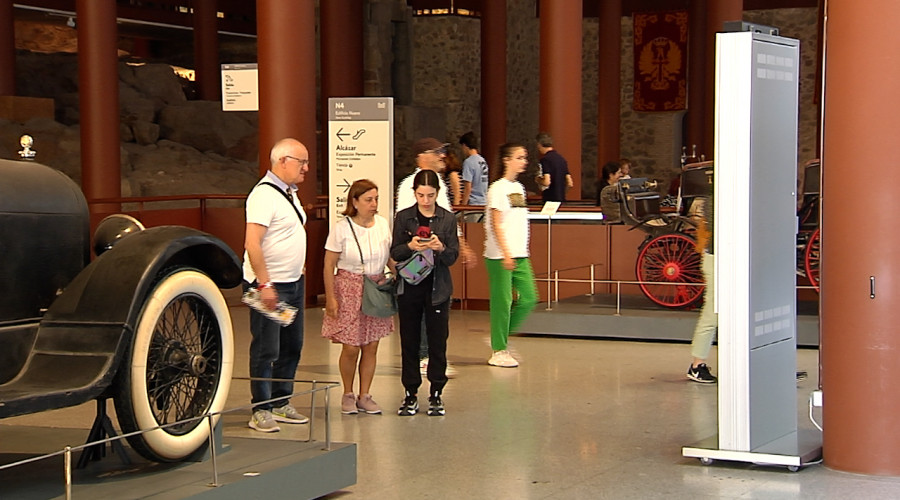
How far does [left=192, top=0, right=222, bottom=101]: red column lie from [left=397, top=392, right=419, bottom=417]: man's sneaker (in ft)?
53.6

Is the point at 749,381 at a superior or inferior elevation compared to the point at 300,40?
Result: inferior

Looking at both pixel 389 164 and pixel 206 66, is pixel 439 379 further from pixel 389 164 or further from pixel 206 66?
pixel 206 66

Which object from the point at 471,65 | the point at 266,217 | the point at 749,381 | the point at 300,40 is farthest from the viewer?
the point at 471,65

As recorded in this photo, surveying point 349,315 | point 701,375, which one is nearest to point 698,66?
point 701,375

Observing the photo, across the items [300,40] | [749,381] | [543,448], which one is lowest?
[543,448]

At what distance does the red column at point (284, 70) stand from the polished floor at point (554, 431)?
265 centimetres

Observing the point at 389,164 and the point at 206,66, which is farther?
the point at 206,66

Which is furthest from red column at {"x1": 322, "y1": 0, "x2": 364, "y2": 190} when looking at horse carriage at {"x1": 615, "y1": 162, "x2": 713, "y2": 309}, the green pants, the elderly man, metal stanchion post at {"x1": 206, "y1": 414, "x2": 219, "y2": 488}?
metal stanchion post at {"x1": 206, "y1": 414, "x2": 219, "y2": 488}

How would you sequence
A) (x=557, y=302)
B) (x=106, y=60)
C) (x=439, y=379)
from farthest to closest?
(x=106, y=60) → (x=557, y=302) → (x=439, y=379)

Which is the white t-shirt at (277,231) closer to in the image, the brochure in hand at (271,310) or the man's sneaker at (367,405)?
the brochure in hand at (271,310)

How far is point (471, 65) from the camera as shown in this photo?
24203mm

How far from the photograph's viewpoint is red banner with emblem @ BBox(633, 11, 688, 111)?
23.8 metres

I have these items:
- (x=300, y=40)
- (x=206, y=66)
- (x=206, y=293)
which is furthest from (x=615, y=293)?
(x=206, y=66)

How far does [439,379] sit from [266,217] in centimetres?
136
